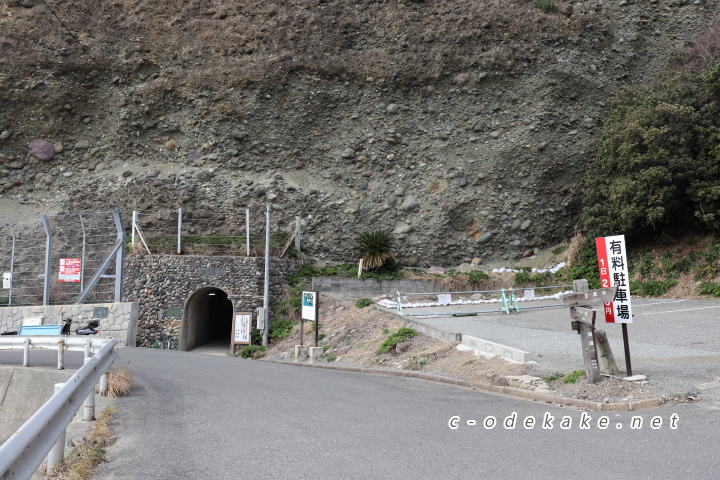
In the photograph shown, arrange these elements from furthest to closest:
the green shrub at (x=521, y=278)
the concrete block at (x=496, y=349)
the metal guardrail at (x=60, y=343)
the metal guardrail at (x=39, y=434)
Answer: the green shrub at (x=521, y=278) → the concrete block at (x=496, y=349) → the metal guardrail at (x=60, y=343) → the metal guardrail at (x=39, y=434)

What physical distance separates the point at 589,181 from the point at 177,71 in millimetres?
22221

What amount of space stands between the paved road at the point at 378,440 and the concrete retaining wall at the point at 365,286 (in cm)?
1351

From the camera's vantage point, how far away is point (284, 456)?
17.0 feet

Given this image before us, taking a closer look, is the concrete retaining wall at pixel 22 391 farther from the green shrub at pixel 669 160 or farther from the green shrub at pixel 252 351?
the green shrub at pixel 669 160

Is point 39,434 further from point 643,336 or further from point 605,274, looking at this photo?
point 643,336

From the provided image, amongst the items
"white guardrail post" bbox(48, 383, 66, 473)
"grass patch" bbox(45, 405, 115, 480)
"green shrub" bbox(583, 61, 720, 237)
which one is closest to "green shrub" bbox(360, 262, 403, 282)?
"green shrub" bbox(583, 61, 720, 237)

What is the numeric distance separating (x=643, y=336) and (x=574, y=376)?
4.71 meters

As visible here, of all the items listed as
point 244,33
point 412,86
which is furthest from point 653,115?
point 244,33

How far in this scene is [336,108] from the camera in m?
29.5

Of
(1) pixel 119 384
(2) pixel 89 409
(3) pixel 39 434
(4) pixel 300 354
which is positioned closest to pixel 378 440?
(3) pixel 39 434

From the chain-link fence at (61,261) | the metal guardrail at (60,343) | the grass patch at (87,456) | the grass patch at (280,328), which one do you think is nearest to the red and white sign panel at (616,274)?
the grass patch at (87,456)

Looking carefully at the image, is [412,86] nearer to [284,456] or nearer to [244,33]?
[244,33]

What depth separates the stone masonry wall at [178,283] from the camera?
21.7 metres

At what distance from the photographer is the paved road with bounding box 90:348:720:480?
186 inches
